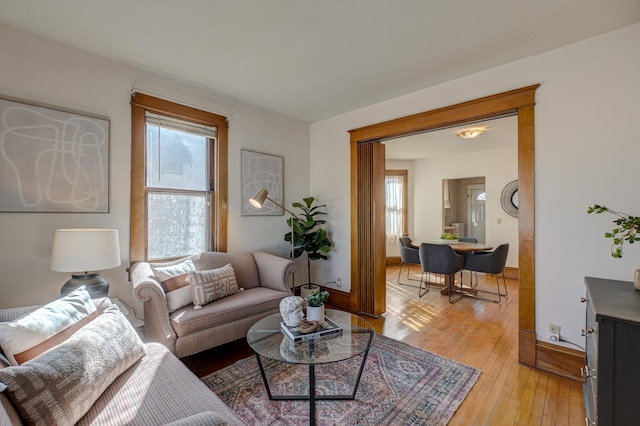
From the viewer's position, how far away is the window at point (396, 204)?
6.67 meters

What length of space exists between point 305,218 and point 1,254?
2.82 meters

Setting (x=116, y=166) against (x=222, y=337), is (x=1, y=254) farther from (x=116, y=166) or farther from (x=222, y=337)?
(x=222, y=337)

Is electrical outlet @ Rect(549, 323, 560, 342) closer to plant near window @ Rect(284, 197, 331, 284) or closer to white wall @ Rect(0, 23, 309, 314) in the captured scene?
plant near window @ Rect(284, 197, 331, 284)

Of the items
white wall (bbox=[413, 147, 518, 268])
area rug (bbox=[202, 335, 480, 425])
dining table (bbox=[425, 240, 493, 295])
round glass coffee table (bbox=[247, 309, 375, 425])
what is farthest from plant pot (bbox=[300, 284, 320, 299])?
white wall (bbox=[413, 147, 518, 268])

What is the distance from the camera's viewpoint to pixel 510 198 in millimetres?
5492

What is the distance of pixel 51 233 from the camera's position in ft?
6.95

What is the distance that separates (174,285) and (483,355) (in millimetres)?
2709

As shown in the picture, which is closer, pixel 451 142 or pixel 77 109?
pixel 77 109

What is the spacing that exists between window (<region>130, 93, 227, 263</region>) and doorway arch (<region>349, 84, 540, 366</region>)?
5.30 ft

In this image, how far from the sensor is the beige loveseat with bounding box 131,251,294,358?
6.77ft

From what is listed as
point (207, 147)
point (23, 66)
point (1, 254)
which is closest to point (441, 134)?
point (207, 147)

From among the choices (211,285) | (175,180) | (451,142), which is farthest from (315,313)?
(451,142)

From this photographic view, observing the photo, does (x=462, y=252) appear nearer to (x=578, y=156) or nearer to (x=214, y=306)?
(x=578, y=156)

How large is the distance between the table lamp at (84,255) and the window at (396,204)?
18.4 feet
